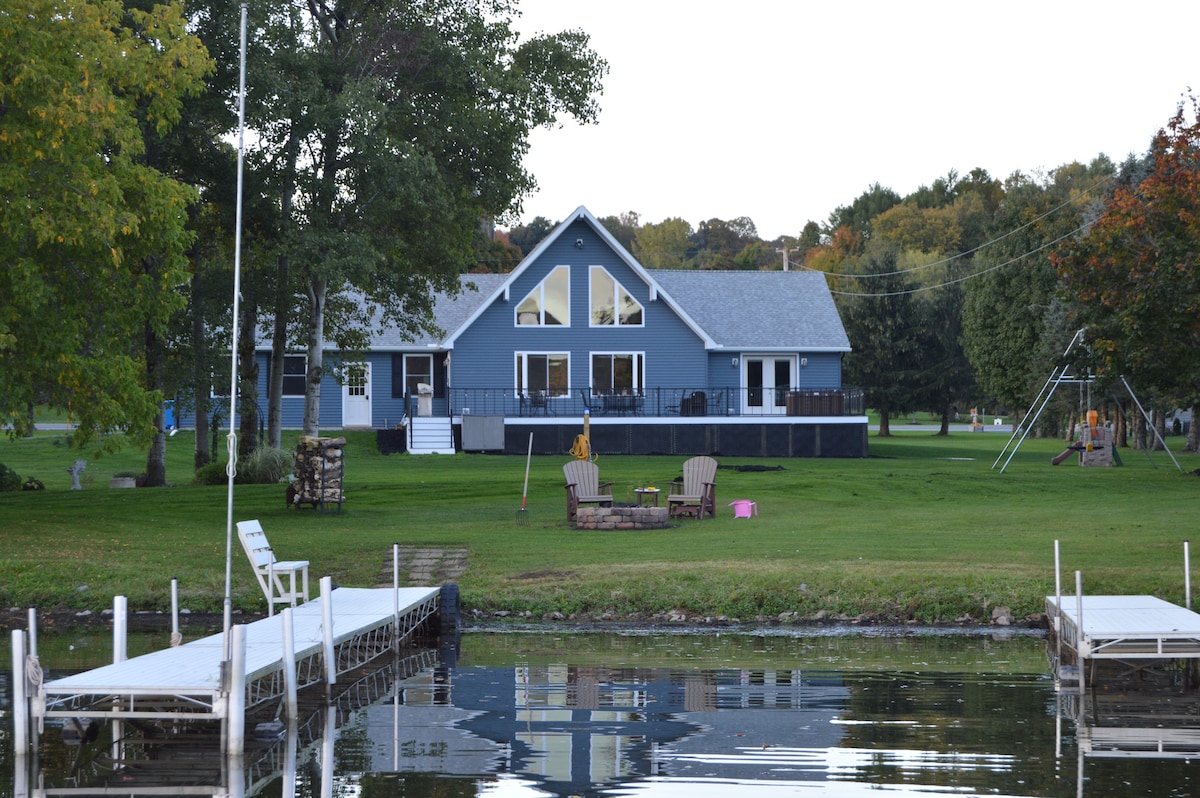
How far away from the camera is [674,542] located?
20.1 meters

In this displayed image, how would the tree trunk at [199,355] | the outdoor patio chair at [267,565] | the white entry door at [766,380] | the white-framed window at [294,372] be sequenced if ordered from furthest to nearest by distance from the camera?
the white-framed window at [294,372] < the white entry door at [766,380] < the tree trunk at [199,355] < the outdoor patio chair at [267,565]

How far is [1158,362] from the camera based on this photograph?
2995 cm

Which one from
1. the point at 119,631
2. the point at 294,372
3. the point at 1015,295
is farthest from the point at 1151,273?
the point at 1015,295

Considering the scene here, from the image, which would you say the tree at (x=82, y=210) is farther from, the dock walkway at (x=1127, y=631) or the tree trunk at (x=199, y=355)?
the dock walkway at (x=1127, y=631)

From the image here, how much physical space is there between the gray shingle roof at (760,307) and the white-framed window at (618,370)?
2.30m

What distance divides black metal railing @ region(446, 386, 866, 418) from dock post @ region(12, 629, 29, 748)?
29.2m

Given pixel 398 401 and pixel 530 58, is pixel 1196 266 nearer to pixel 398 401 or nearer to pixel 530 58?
pixel 530 58

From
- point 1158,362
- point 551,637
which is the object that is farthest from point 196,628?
point 1158,362

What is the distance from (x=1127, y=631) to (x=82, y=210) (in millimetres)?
14302

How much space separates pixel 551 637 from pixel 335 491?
9.74m

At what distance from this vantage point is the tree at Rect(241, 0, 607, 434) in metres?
26.0

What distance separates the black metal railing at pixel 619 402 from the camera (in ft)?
129

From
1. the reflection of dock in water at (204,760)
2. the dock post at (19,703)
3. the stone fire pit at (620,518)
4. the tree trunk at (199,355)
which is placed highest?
the tree trunk at (199,355)

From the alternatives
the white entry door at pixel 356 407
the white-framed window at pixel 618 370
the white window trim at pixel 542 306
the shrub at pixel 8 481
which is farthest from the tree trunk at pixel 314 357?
the white entry door at pixel 356 407
